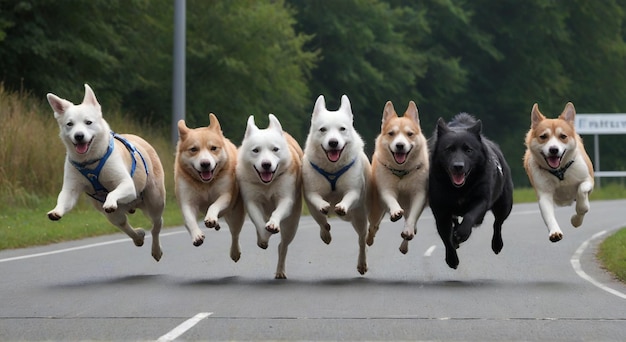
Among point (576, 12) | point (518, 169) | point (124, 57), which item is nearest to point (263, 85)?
point (124, 57)

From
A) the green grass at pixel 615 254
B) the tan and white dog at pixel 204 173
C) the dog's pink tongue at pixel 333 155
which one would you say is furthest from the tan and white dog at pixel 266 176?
the green grass at pixel 615 254

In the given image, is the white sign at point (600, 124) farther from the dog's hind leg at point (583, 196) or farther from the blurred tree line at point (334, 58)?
the dog's hind leg at point (583, 196)

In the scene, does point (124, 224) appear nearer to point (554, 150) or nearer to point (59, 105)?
point (59, 105)

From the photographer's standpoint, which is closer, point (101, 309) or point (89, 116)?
point (101, 309)

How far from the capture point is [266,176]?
12.6 meters

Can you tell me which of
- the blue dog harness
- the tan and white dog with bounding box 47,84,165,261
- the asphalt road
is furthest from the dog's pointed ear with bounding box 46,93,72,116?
the asphalt road

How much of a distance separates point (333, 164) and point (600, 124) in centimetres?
3968

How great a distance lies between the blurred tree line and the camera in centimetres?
3288

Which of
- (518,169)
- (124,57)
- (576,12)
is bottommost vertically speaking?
(518,169)

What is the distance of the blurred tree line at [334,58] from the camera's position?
108ft

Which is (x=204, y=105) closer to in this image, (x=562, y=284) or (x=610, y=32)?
(x=562, y=284)

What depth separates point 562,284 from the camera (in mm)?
13617

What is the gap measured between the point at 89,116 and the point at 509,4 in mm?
45899

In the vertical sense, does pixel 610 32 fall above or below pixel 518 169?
above
